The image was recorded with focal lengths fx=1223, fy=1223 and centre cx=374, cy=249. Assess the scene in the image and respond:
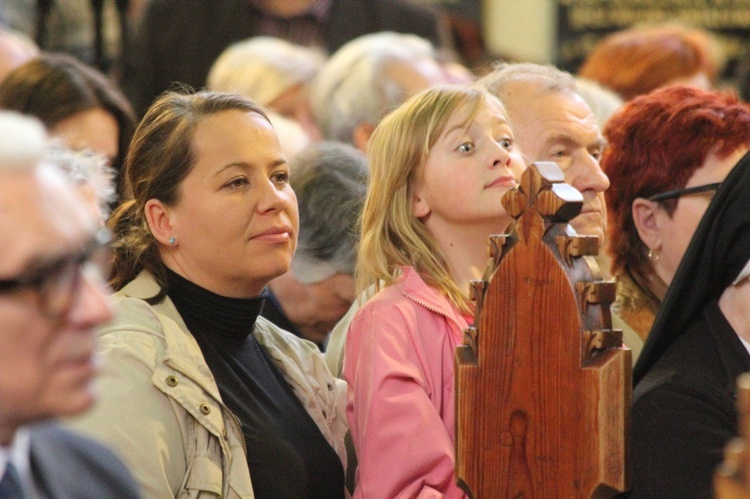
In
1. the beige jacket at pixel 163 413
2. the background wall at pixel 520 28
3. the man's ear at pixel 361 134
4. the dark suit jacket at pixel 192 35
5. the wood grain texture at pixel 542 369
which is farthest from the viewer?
the background wall at pixel 520 28

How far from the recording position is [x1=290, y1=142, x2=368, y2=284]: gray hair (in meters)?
3.61

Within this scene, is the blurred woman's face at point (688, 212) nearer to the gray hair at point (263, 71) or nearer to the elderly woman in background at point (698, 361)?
the elderly woman in background at point (698, 361)

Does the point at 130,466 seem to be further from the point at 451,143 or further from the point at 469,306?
the point at 451,143

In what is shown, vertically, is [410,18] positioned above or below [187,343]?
below

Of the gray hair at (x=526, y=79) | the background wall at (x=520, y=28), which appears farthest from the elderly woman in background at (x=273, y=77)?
the background wall at (x=520, y=28)

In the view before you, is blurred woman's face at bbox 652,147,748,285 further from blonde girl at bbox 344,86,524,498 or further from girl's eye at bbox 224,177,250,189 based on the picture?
girl's eye at bbox 224,177,250,189

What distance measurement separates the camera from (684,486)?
246 centimetres

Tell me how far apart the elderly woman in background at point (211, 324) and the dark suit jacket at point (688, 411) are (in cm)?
72

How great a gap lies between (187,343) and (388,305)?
17.9 inches

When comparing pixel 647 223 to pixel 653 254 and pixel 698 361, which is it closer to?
pixel 653 254

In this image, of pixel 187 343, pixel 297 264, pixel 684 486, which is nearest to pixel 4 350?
A: pixel 187 343

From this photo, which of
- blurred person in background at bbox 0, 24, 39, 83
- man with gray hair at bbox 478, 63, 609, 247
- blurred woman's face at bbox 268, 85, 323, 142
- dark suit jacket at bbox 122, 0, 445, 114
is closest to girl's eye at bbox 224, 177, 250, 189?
man with gray hair at bbox 478, 63, 609, 247

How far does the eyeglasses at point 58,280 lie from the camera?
157cm

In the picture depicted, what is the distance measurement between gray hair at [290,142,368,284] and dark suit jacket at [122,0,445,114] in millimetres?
2807
